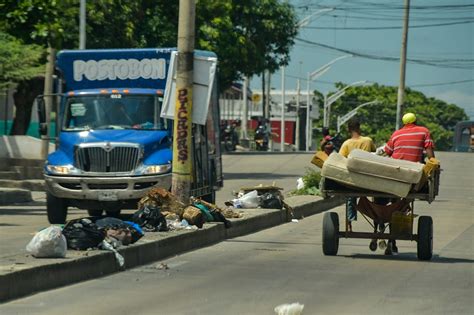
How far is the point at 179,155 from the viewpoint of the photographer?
1838 cm

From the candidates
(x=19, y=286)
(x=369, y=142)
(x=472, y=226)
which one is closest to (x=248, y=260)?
(x=369, y=142)

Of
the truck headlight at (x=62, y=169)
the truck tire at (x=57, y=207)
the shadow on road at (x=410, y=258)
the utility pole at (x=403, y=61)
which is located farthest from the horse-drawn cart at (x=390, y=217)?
the utility pole at (x=403, y=61)

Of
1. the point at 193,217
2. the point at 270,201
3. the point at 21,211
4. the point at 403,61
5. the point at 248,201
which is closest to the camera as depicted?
the point at 193,217

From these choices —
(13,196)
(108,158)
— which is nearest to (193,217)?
(108,158)

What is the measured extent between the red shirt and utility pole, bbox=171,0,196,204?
3.81 metres

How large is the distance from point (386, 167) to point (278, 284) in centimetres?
289

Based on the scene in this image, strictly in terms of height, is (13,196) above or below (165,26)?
below

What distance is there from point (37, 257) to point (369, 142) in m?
6.86

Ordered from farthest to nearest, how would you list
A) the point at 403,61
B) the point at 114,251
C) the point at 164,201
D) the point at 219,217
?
the point at 403,61, the point at 219,217, the point at 164,201, the point at 114,251

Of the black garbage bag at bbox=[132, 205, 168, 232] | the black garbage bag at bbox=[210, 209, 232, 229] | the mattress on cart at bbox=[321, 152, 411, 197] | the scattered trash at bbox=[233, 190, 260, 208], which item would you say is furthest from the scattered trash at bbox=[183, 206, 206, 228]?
the scattered trash at bbox=[233, 190, 260, 208]

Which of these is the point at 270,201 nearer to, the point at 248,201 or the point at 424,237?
the point at 248,201

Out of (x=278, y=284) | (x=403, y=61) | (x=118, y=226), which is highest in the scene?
(x=403, y=61)

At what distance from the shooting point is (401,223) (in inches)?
611

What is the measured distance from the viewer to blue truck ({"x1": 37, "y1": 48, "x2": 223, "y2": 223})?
20797 mm
